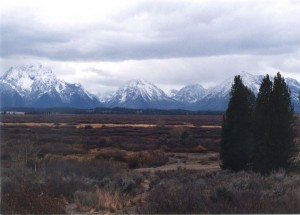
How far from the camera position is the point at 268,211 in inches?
440

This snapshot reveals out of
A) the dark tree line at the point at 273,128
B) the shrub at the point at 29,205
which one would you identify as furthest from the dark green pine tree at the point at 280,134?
the shrub at the point at 29,205

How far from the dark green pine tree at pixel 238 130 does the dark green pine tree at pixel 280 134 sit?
401cm

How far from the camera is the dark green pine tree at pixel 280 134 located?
23.4 meters

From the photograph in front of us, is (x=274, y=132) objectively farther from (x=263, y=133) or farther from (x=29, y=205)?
(x=29, y=205)

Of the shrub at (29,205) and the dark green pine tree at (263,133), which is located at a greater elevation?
the dark green pine tree at (263,133)

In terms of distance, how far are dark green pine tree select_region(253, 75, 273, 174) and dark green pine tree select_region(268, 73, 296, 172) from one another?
140mm

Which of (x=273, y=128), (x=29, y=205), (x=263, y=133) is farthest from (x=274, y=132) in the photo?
(x=29, y=205)

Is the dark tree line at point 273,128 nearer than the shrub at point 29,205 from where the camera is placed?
No

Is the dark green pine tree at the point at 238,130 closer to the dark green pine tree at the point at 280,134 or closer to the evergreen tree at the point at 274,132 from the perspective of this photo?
the evergreen tree at the point at 274,132

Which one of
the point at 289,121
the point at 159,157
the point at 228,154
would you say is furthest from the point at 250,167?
the point at 159,157

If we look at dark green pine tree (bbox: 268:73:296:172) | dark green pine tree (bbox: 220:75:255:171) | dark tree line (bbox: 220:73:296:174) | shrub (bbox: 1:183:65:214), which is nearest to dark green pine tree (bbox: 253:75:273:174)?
dark tree line (bbox: 220:73:296:174)

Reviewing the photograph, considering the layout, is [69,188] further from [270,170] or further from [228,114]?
[228,114]

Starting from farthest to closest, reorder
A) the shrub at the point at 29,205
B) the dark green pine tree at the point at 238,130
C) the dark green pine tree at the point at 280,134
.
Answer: the dark green pine tree at the point at 238,130, the dark green pine tree at the point at 280,134, the shrub at the point at 29,205

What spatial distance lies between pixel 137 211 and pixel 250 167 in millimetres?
15608
